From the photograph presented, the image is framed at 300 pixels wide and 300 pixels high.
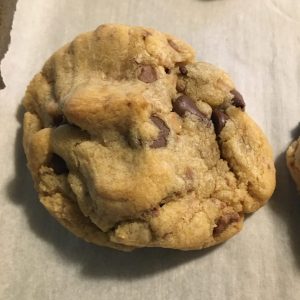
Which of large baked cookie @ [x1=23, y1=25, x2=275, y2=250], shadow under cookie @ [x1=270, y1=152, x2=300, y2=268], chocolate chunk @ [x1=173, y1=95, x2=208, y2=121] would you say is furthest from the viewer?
shadow under cookie @ [x1=270, y1=152, x2=300, y2=268]

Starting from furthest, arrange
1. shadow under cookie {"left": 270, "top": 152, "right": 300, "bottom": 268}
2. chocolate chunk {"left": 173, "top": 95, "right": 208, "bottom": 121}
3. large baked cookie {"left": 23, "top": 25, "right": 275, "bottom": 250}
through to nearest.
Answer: shadow under cookie {"left": 270, "top": 152, "right": 300, "bottom": 268}, chocolate chunk {"left": 173, "top": 95, "right": 208, "bottom": 121}, large baked cookie {"left": 23, "top": 25, "right": 275, "bottom": 250}

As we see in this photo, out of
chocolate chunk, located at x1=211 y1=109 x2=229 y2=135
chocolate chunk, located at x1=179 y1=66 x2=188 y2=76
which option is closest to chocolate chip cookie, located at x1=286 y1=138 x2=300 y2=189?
chocolate chunk, located at x1=211 y1=109 x2=229 y2=135

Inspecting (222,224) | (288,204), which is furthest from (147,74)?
(288,204)

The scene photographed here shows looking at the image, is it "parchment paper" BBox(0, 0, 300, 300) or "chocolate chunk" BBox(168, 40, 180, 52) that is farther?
"chocolate chunk" BBox(168, 40, 180, 52)

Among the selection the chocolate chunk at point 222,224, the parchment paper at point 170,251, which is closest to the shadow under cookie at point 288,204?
the parchment paper at point 170,251

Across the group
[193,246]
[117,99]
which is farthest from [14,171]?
[193,246]

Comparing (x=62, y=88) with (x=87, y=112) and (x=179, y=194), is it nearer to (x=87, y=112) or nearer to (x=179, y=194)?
(x=87, y=112)

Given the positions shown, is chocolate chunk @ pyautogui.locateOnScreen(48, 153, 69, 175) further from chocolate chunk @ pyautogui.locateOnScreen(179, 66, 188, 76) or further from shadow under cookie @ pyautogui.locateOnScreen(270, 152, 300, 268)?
shadow under cookie @ pyautogui.locateOnScreen(270, 152, 300, 268)

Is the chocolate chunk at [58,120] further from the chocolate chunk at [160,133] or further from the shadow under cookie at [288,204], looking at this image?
the shadow under cookie at [288,204]
